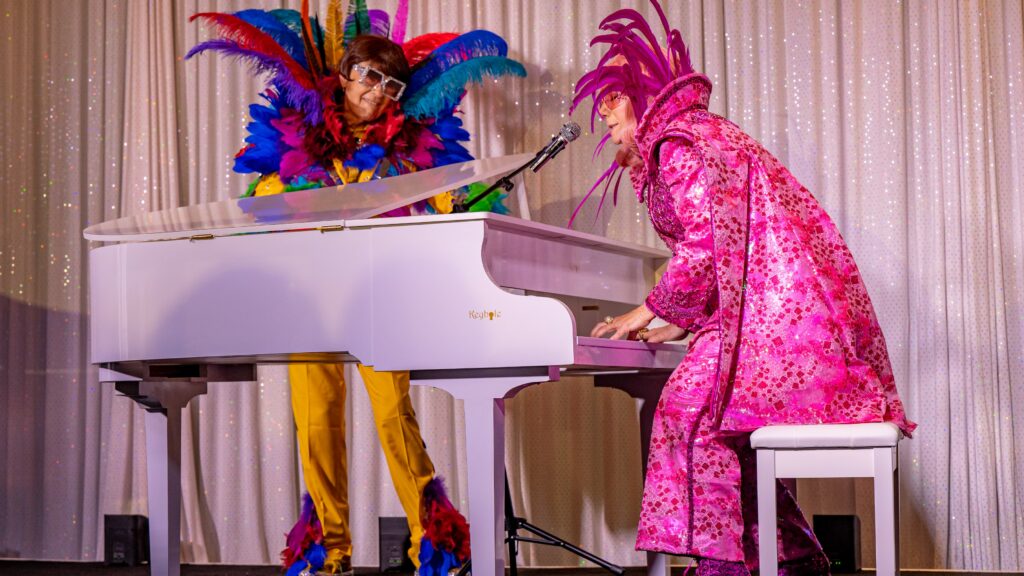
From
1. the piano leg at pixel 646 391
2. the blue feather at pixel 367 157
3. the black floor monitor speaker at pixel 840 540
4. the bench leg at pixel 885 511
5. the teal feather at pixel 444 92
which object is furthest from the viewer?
the black floor monitor speaker at pixel 840 540

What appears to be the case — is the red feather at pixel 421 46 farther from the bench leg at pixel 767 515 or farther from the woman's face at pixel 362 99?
the bench leg at pixel 767 515

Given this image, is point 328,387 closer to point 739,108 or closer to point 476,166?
point 476,166

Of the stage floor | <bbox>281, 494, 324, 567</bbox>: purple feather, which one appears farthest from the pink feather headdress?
the stage floor

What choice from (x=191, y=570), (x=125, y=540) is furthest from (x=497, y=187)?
(x=125, y=540)

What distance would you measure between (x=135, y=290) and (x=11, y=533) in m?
2.36

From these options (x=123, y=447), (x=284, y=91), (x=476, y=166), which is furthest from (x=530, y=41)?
(x=123, y=447)

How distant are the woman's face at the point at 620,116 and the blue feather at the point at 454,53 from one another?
32.3 inches

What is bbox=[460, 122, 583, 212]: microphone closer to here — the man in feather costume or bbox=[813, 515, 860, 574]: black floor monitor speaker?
the man in feather costume

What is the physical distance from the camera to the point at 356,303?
93.4 inches

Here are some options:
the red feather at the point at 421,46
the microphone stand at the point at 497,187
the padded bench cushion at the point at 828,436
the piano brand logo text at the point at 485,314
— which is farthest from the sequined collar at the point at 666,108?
the red feather at the point at 421,46

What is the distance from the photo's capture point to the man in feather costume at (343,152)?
3.34 m

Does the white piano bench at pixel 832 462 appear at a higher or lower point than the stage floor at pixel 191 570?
higher

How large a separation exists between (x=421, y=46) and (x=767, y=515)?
2.03 metres

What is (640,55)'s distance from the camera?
2729 millimetres
